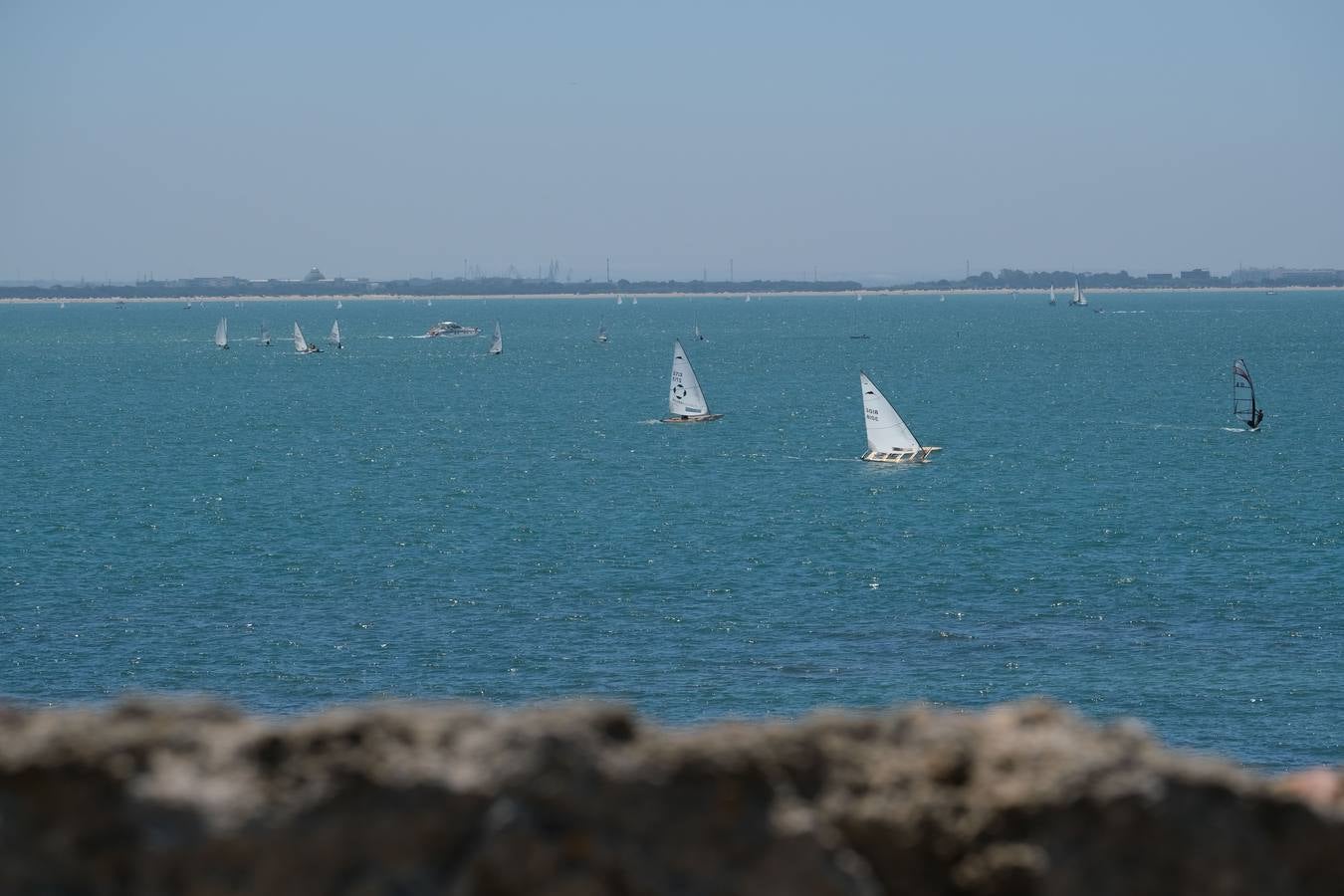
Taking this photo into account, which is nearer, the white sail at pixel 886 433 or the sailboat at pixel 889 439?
the sailboat at pixel 889 439

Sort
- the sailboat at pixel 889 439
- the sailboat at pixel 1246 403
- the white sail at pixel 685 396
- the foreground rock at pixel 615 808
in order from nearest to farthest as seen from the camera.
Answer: the foreground rock at pixel 615 808
the sailboat at pixel 889 439
the sailboat at pixel 1246 403
the white sail at pixel 685 396

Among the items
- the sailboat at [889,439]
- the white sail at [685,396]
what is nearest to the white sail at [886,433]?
the sailboat at [889,439]

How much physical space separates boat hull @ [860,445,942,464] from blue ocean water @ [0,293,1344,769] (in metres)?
1.25

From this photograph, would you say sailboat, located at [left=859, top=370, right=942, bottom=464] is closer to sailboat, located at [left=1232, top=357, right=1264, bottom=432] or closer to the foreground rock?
sailboat, located at [left=1232, top=357, right=1264, bottom=432]

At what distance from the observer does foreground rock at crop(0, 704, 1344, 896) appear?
7.88m

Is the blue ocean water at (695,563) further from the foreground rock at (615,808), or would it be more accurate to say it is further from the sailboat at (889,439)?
the foreground rock at (615,808)

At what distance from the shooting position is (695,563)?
56188 millimetres

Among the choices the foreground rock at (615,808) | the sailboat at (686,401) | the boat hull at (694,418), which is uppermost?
the foreground rock at (615,808)

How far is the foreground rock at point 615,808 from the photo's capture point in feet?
25.8

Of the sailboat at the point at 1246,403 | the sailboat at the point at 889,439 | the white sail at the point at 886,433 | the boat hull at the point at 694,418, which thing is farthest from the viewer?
the boat hull at the point at 694,418

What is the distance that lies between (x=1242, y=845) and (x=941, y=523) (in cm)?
5810

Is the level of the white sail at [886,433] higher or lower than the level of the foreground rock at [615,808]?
lower

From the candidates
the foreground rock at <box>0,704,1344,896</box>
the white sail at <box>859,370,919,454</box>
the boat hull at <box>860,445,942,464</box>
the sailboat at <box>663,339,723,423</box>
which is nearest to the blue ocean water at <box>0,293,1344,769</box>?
the boat hull at <box>860,445,942,464</box>

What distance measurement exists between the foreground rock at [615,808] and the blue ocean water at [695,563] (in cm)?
2752
